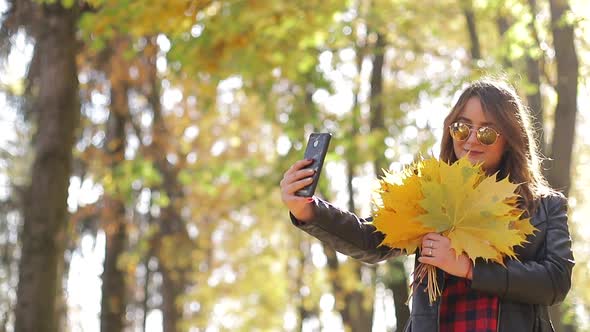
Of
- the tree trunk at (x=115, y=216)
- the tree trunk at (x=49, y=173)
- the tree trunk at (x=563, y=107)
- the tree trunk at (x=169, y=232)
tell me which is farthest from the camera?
the tree trunk at (x=169, y=232)

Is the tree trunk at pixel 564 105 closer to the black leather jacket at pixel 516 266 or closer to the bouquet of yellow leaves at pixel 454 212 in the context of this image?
the black leather jacket at pixel 516 266

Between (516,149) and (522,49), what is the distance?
5491 mm

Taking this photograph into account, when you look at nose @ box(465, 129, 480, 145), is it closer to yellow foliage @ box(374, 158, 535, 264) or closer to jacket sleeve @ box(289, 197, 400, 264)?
yellow foliage @ box(374, 158, 535, 264)

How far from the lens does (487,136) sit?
344 cm

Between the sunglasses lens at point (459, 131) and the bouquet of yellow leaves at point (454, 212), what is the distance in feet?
0.62

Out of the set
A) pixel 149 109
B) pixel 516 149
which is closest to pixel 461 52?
pixel 149 109

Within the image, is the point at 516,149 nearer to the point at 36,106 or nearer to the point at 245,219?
the point at 36,106

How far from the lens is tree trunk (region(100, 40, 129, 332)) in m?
12.5

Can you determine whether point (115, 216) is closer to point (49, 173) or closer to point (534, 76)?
point (49, 173)

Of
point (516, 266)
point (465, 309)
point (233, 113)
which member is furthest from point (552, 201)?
point (233, 113)

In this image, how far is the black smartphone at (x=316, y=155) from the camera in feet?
10.6

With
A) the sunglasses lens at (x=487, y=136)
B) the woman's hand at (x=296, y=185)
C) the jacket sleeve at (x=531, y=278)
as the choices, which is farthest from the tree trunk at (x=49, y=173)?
the jacket sleeve at (x=531, y=278)

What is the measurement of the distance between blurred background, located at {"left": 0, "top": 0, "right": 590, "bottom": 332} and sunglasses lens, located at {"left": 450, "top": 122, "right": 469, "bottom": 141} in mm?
444

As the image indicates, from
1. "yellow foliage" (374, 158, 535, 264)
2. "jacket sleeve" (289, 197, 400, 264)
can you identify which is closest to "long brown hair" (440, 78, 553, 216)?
"yellow foliage" (374, 158, 535, 264)
